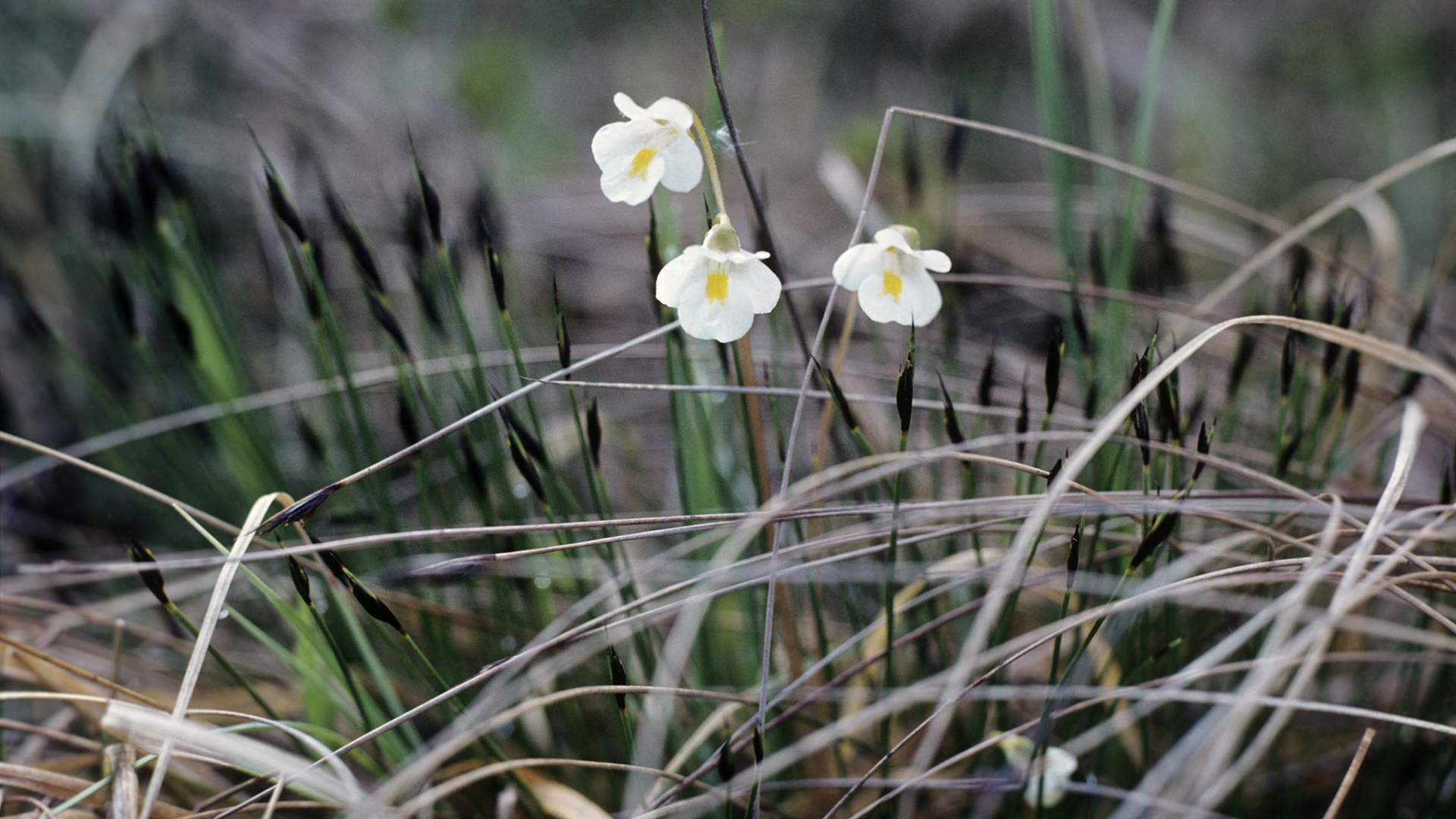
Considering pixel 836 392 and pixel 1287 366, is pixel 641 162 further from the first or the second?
pixel 1287 366

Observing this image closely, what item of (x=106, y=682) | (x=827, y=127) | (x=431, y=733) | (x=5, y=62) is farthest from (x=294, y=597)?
(x=827, y=127)

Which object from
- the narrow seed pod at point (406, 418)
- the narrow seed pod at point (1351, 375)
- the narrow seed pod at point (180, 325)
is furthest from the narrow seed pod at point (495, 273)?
the narrow seed pod at point (1351, 375)

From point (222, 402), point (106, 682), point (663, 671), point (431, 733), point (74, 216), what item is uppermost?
point (74, 216)

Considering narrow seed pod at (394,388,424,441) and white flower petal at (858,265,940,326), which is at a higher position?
white flower petal at (858,265,940,326)

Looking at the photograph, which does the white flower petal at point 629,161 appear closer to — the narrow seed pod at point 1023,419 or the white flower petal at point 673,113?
the white flower petal at point 673,113

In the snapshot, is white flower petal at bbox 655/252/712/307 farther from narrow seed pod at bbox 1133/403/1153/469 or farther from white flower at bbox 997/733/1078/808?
white flower at bbox 997/733/1078/808

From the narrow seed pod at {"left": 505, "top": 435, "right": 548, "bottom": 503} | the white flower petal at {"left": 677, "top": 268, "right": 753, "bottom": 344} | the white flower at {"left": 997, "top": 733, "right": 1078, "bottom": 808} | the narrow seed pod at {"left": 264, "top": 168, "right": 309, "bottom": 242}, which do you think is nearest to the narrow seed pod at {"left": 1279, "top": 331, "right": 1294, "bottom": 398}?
the white flower at {"left": 997, "top": 733, "right": 1078, "bottom": 808}

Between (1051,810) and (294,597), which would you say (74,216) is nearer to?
(294,597)

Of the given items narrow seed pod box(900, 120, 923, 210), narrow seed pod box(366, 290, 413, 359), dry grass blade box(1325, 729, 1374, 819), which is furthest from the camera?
narrow seed pod box(900, 120, 923, 210)
